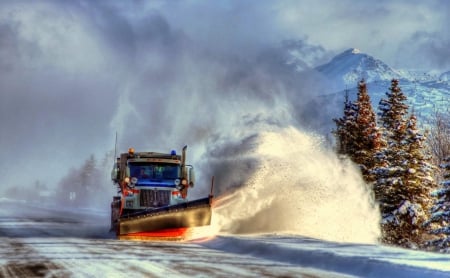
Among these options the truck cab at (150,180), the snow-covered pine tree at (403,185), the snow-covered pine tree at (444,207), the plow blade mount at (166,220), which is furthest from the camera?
the snow-covered pine tree at (403,185)

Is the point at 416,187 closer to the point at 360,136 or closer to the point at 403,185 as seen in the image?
the point at 403,185

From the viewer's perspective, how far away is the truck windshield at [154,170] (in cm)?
1686

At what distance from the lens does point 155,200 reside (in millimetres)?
16359

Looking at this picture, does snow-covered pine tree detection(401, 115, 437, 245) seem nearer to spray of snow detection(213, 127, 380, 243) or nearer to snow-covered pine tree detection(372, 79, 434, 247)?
snow-covered pine tree detection(372, 79, 434, 247)

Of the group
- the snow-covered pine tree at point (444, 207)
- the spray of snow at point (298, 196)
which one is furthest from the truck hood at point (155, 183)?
the snow-covered pine tree at point (444, 207)

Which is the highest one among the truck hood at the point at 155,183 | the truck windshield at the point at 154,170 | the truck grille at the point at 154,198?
the truck windshield at the point at 154,170

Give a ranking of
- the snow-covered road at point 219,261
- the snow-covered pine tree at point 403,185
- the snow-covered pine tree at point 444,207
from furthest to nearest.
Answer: the snow-covered pine tree at point 403,185 → the snow-covered pine tree at point 444,207 → the snow-covered road at point 219,261

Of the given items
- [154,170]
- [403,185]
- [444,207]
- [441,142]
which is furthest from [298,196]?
[441,142]

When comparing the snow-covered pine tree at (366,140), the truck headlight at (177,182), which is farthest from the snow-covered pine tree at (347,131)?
the truck headlight at (177,182)

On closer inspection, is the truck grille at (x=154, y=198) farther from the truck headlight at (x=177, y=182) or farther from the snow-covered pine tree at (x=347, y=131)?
the snow-covered pine tree at (x=347, y=131)

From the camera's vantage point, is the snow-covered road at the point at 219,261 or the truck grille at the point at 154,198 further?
the truck grille at the point at 154,198

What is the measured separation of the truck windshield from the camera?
55.3ft

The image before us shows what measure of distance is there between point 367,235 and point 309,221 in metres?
3.64

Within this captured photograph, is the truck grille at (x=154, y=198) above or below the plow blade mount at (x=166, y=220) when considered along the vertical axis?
above
